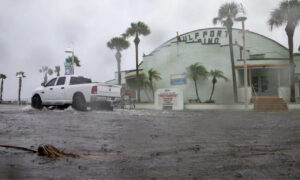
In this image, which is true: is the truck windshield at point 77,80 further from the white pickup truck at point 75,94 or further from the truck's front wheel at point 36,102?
the truck's front wheel at point 36,102

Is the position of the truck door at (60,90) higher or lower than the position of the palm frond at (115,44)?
lower

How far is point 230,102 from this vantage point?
472 cm

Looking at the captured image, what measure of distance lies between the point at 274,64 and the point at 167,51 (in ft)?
40.2

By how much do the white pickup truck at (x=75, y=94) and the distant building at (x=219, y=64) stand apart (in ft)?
3.00

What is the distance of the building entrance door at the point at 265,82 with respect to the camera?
52.1ft

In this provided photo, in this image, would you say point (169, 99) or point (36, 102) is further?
point (169, 99)

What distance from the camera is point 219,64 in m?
6.49

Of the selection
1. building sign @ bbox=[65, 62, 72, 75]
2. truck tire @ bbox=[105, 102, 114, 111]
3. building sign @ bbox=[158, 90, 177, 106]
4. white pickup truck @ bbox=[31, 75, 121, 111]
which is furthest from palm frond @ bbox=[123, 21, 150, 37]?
building sign @ bbox=[65, 62, 72, 75]

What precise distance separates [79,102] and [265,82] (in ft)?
43.1

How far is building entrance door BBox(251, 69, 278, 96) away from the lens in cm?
1589

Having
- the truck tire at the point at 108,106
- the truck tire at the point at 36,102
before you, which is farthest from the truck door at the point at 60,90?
the truck tire at the point at 108,106

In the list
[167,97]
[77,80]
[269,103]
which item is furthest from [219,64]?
[167,97]

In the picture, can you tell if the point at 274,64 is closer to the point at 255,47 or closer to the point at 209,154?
the point at 255,47

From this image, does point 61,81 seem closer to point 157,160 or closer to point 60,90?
point 60,90
